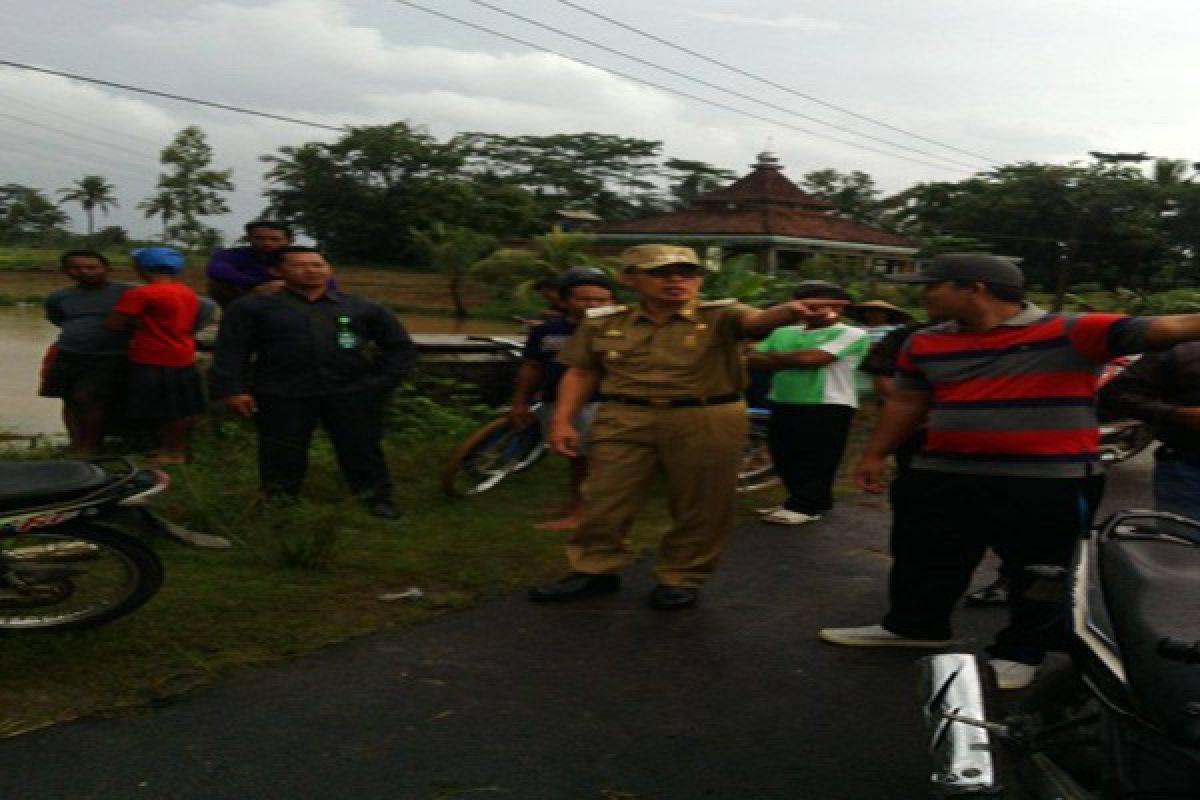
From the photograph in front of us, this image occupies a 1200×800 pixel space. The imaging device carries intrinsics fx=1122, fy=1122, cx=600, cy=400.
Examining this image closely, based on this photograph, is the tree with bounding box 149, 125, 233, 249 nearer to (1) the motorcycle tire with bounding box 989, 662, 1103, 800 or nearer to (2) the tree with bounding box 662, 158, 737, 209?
(2) the tree with bounding box 662, 158, 737, 209

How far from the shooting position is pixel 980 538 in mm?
3861

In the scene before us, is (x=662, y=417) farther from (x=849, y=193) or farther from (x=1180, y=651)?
(x=849, y=193)

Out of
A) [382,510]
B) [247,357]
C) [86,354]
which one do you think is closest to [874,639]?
[382,510]

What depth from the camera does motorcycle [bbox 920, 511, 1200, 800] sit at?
1930 mm

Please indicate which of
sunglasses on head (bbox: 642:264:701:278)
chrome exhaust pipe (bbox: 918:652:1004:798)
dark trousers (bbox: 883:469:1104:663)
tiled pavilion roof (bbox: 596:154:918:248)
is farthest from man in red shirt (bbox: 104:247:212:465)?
tiled pavilion roof (bbox: 596:154:918:248)

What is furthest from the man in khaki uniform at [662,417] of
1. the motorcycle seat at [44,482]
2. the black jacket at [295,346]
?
the motorcycle seat at [44,482]

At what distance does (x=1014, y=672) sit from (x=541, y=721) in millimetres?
1611

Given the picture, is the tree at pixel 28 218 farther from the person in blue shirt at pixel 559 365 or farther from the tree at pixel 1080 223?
the person in blue shirt at pixel 559 365

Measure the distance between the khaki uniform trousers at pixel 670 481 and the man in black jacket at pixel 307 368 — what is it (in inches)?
65.2

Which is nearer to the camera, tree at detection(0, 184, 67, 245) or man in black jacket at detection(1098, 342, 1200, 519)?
man in black jacket at detection(1098, 342, 1200, 519)

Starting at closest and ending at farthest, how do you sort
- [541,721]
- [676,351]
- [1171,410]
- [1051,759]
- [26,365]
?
[1051,759] < [541,721] < [1171,410] < [676,351] < [26,365]

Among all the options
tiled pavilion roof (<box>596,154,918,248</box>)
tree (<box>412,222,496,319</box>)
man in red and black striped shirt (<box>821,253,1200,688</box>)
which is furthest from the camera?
tree (<box>412,222,496,319</box>)

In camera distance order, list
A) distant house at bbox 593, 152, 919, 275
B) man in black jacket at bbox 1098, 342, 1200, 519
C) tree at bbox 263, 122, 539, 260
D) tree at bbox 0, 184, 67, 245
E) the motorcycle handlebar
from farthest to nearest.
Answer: tree at bbox 0, 184, 67, 245, tree at bbox 263, 122, 539, 260, distant house at bbox 593, 152, 919, 275, man in black jacket at bbox 1098, 342, 1200, 519, the motorcycle handlebar

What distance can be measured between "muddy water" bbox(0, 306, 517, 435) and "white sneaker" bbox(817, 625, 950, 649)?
6.30 metres
